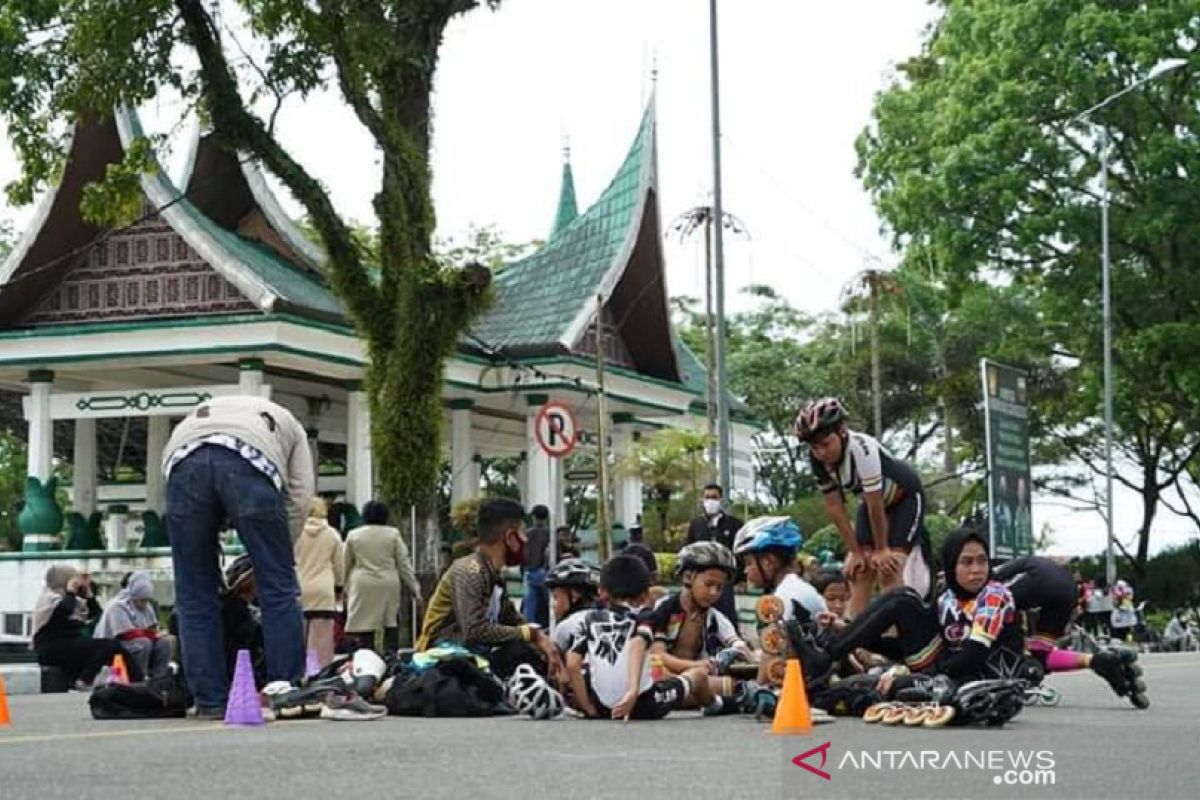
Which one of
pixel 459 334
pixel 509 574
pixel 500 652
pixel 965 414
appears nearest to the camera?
pixel 500 652

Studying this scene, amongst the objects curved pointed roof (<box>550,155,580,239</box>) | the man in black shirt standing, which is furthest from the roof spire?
the man in black shirt standing

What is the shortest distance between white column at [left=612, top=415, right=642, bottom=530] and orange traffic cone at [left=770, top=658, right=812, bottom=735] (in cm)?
2430

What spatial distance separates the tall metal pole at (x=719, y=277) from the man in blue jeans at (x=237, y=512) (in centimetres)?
1567

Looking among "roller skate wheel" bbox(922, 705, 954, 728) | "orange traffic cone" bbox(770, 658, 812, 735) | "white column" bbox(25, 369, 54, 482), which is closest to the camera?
"orange traffic cone" bbox(770, 658, 812, 735)

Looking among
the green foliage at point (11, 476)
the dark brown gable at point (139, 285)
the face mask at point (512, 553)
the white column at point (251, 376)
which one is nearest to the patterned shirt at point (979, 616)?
the face mask at point (512, 553)

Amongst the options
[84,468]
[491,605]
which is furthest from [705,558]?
[84,468]

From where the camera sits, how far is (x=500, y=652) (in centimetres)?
1159

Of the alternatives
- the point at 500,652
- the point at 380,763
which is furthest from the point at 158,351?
the point at 380,763

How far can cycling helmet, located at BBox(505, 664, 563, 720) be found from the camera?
10.7 metres

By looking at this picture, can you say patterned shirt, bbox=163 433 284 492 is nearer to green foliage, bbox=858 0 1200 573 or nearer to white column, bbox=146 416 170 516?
white column, bbox=146 416 170 516

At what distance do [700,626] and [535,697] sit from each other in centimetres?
106

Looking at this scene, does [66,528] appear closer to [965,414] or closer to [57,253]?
[57,253]

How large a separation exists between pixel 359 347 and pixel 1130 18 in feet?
62.3

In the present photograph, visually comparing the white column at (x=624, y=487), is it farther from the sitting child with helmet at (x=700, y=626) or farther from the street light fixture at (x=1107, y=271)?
the sitting child with helmet at (x=700, y=626)
